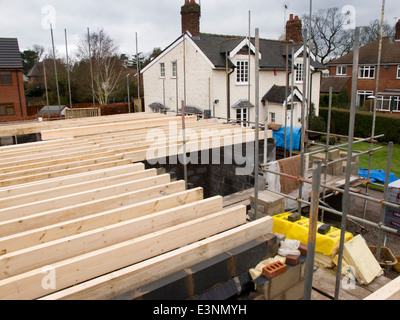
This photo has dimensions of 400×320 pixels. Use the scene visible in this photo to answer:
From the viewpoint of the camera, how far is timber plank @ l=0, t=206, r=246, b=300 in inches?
111

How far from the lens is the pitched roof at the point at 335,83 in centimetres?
3425

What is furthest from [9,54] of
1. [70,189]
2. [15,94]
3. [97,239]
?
[97,239]

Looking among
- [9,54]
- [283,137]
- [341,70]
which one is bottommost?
[283,137]

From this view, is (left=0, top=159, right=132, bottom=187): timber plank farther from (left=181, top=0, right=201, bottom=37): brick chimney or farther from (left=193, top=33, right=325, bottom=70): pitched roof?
(left=181, top=0, right=201, bottom=37): brick chimney

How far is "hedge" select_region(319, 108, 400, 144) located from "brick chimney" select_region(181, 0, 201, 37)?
12911 mm

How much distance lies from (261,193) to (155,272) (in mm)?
4811

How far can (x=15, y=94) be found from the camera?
1131 inches

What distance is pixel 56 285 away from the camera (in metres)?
2.98

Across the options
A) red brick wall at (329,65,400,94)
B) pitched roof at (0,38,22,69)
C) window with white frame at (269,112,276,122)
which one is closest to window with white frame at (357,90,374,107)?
red brick wall at (329,65,400,94)

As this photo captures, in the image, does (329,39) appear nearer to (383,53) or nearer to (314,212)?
(383,53)

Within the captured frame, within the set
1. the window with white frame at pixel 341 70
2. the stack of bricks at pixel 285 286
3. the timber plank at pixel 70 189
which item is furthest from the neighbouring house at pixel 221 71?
the stack of bricks at pixel 285 286

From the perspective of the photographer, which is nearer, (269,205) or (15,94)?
(269,205)

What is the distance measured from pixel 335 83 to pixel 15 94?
31316 mm
